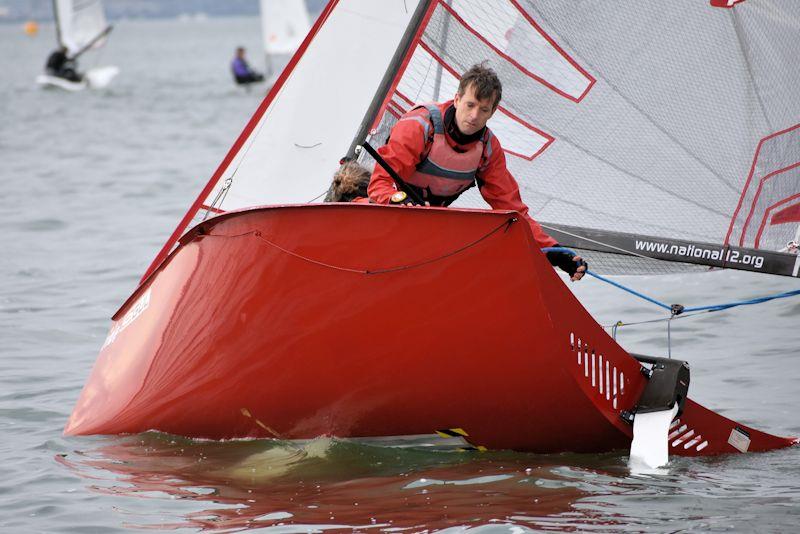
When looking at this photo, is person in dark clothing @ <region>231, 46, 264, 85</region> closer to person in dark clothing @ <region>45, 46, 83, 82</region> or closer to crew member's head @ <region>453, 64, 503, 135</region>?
person in dark clothing @ <region>45, 46, 83, 82</region>

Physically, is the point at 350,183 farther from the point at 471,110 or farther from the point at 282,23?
the point at 282,23

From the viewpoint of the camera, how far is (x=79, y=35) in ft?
99.2

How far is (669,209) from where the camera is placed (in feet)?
15.3

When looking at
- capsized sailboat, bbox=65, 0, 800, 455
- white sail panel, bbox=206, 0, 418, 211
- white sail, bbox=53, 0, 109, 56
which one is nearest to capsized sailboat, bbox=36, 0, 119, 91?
white sail, bbox=53, 0, 109, 56

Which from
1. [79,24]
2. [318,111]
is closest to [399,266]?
[318,111]

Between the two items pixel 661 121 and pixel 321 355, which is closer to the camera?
pixel 321 355

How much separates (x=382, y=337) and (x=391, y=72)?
4.35 ft

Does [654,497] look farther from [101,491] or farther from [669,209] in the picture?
[101,491]

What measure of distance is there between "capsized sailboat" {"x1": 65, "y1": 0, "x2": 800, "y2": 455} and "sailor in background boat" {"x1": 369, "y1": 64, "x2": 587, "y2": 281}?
0.95 ft

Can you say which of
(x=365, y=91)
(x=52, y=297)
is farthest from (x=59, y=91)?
(x=365, y=91)

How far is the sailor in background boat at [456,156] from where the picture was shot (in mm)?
3779

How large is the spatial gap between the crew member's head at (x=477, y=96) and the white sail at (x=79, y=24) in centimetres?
2731

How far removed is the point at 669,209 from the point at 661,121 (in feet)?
1.10

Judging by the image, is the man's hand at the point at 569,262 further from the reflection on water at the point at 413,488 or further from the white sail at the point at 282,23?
the white sail at the point at 282,23
